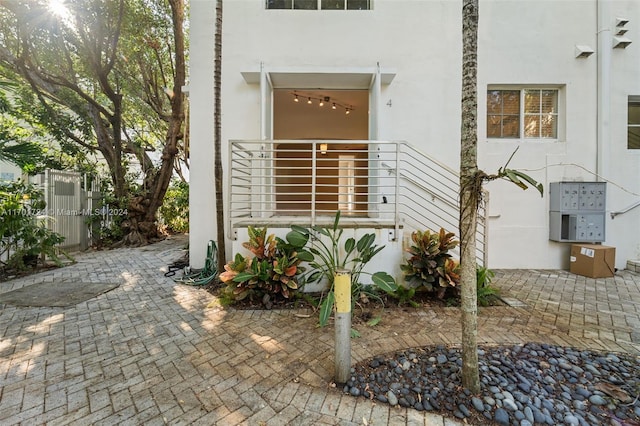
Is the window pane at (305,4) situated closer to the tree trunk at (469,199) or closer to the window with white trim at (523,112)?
the window with white trim at (523,112)

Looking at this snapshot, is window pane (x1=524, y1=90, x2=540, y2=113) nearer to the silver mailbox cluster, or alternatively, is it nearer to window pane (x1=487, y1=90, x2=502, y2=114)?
window pane (x1=487, y1=90, x2=502, y2=114)

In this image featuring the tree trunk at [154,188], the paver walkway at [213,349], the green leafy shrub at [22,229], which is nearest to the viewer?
the paver walkway at [213,349]

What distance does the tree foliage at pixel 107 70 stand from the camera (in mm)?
6195

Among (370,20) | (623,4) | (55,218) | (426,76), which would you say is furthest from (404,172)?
(55,218)

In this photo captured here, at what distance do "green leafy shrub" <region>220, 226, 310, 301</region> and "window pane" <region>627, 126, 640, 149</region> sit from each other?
6606mm

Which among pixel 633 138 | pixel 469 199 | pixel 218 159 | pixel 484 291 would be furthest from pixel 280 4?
pixel 633 138

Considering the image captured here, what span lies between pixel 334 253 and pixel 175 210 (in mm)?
8666

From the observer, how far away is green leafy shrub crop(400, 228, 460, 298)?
11.5ft

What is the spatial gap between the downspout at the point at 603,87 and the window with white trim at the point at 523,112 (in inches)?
26.1

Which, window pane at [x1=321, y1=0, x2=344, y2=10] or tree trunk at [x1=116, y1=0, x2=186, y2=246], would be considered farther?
tree trunk at [x1=116, y1=0, x2=186, y2=246]

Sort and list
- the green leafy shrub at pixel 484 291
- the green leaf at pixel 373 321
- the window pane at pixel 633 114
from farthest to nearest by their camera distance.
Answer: the window pane at pixel 633 114 < the green leafy shrub at pixel 484 291 < the green leaf at pixel 373 321

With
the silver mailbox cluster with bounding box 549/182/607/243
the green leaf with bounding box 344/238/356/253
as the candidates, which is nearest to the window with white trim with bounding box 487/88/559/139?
the silver mailbox cluster with bounding box 549/182/607/243

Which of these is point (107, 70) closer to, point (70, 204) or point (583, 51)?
point (70, 204)

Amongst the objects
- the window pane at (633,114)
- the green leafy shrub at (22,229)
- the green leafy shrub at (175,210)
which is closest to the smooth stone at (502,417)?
the window pane at (633,114)
